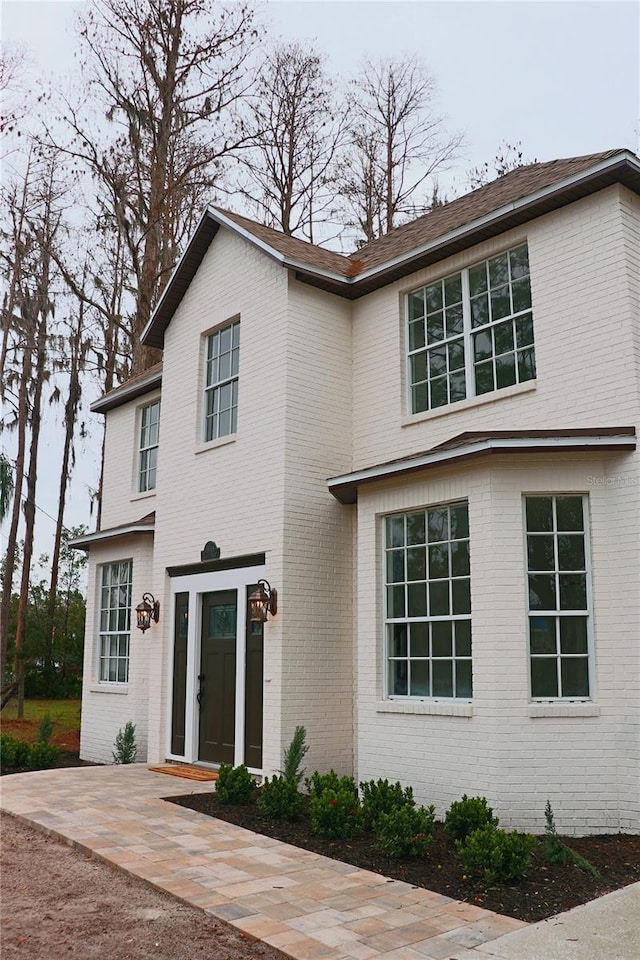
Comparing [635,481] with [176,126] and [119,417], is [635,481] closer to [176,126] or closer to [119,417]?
[119,417]

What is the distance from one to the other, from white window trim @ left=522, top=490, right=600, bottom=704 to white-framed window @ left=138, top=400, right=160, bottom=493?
25.4 feet

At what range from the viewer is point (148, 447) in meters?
14.2

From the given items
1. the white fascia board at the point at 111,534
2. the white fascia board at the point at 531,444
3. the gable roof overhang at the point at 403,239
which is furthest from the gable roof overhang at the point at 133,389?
the white fascia board at the point at 531,444

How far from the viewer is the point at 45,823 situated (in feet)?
24.2

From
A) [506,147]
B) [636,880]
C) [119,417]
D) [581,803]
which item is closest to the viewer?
[636,880]

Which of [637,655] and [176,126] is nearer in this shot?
[637,655]

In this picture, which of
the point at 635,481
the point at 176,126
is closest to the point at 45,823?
the point at 635,481

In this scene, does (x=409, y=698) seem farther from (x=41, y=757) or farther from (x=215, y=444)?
(x=41, y=757)

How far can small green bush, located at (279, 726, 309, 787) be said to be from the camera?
28.1 feet

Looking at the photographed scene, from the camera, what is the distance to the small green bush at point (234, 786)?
828 centimetres

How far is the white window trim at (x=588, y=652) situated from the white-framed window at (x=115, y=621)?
7.20 meters

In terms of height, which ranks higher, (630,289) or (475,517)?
(630,289)

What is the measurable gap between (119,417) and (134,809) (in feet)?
27.9

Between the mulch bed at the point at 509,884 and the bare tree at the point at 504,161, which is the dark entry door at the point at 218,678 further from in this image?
the bare tree at the point at 504,161
